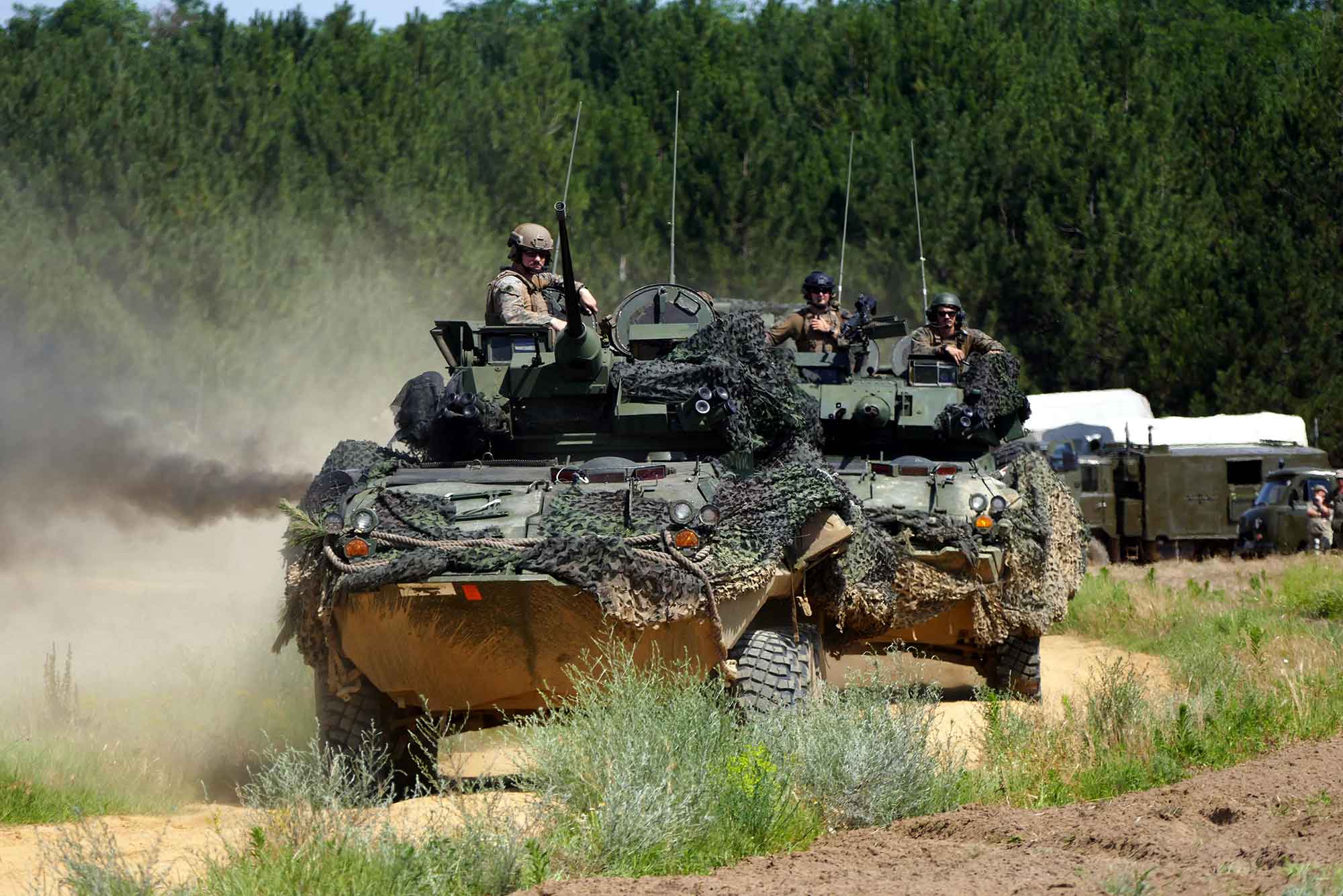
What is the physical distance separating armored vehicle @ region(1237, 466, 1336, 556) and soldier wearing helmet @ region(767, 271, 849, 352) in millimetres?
10109

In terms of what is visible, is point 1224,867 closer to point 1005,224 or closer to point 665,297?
point 665,297

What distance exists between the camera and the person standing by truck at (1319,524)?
20766 mm

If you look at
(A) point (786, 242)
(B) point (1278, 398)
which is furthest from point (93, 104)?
(B) point (1278, 398)

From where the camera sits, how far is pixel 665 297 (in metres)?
11.1

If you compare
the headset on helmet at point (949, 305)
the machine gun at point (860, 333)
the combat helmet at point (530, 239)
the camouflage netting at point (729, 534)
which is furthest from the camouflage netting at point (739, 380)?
the headset on helmet at point (949, 305)

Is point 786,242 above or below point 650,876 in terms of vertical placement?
above

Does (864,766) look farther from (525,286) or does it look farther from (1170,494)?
(1170,494)

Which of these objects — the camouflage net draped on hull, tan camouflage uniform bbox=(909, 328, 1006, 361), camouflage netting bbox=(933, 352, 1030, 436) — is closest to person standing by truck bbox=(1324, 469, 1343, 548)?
tan camouflage uniform bbox=(909, 328, 1006, 361)

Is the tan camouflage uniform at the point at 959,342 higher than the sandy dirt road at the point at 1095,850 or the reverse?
higher

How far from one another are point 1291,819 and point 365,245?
21.3 metres

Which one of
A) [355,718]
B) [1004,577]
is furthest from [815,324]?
[355,718]

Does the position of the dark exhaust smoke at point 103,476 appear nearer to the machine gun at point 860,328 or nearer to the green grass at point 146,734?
the green grass at point 146,734

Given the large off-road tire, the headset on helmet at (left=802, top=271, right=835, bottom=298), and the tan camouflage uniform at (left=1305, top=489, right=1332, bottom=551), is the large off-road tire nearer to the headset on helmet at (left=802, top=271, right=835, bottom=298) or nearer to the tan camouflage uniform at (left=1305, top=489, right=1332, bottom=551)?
the headset on helmet at (left=802, top=271, right=835, bottom=298)

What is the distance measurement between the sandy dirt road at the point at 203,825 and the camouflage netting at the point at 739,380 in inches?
55.9
